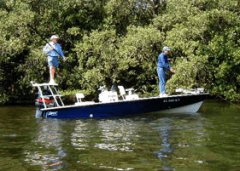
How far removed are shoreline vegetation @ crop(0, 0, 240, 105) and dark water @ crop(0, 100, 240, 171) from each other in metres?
9.33

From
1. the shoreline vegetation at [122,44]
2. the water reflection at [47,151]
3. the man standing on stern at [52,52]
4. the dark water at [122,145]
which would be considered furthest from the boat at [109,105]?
the shoreline vegetation at [122,44]

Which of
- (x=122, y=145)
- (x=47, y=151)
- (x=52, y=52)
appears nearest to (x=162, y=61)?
(x=52, y=52)

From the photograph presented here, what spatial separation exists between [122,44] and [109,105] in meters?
9.73

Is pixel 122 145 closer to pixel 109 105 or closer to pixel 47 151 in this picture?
pixel 47 151

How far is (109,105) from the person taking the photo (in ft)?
51.4

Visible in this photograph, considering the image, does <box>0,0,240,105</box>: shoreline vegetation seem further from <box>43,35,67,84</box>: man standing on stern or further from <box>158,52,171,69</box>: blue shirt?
<box>43,35,67,84</box>: man standing on stern

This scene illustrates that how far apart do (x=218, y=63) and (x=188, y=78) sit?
2.54 metres

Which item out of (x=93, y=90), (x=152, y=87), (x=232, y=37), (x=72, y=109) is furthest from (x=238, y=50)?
(x=72, y=109)

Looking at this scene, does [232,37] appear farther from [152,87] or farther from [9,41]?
[9,41]

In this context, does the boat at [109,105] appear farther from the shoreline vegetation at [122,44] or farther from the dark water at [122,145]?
the shoreline vegetation at [122,44]

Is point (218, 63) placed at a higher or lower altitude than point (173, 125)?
higher

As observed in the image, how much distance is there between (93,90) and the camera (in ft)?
82.4

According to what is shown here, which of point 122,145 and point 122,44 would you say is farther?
point 122,44

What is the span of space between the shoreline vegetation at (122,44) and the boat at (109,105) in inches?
198
